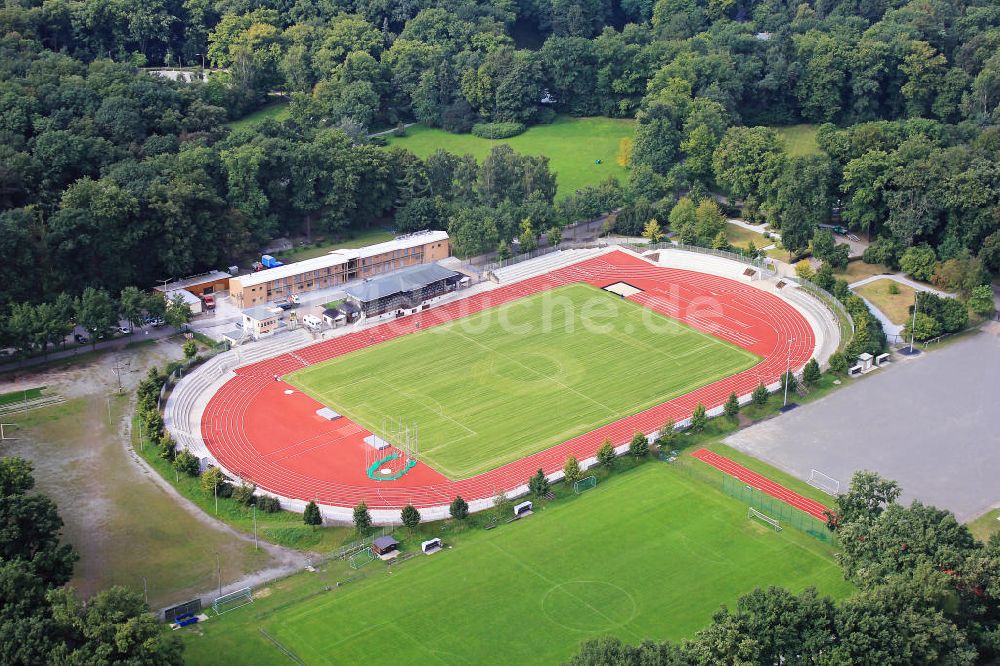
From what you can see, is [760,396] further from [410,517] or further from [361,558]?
[361,558]

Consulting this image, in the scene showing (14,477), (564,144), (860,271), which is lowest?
(14,477)

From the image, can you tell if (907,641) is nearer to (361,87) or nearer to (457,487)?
(457,487)

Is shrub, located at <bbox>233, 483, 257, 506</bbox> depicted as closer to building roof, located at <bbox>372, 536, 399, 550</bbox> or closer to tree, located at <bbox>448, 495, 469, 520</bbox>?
building roof, located at <bbox>372, 536, 399, 550</bbox>

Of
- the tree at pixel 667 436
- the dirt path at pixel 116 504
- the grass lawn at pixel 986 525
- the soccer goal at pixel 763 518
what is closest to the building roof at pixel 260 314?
the dirt path at pixel 116 504

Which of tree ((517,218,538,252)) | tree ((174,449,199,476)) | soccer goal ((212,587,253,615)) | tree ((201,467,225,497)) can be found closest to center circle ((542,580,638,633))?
soccer goal ((212,587,253,615))

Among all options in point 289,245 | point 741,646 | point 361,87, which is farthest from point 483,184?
point 741,646

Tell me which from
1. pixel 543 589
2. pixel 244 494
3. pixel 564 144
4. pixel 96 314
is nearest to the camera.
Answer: pixel 543 589

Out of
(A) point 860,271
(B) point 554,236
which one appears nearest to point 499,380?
(B) point 554,236
